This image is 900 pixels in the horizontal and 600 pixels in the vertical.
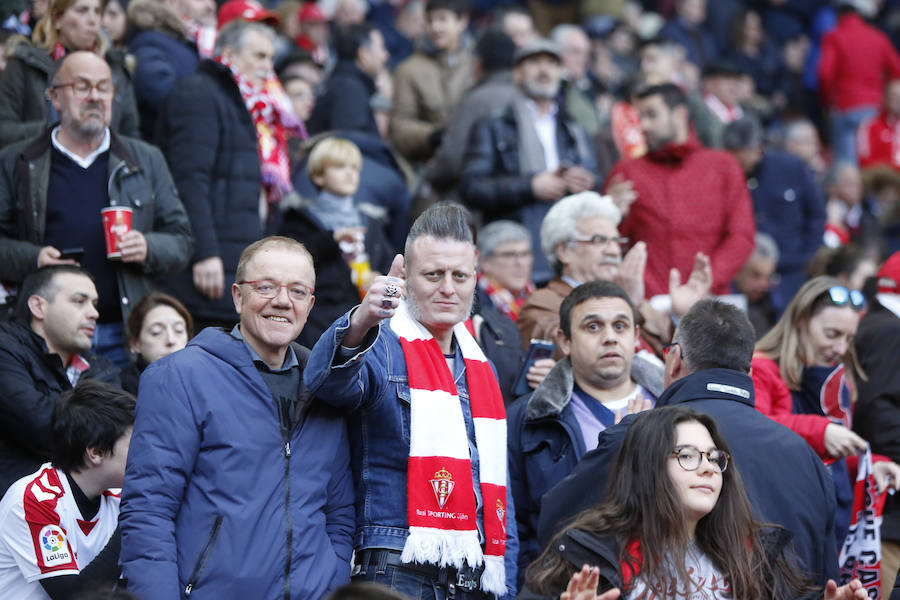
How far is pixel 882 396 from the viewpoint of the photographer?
22.5 ft

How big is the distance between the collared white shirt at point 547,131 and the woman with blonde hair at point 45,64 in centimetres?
295

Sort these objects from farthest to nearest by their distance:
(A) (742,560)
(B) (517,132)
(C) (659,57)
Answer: (C) (659,57)
(B) (517,132)
(A) (742,560)

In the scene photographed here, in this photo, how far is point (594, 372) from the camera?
5965 millimetres

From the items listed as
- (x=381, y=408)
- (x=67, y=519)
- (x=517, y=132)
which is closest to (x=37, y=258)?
(x=67, y=519)

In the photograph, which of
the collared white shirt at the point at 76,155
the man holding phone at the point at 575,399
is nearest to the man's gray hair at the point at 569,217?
the man holding phone at the point at 575,399

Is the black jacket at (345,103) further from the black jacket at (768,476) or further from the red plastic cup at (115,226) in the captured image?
the black jacket at (768,476)

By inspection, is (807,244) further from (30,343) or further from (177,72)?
(30,343)

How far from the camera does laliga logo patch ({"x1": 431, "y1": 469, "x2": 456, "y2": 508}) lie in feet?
16.4

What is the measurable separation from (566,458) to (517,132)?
3984 millimetres

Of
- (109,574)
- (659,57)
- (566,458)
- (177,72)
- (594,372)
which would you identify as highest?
(659,57)

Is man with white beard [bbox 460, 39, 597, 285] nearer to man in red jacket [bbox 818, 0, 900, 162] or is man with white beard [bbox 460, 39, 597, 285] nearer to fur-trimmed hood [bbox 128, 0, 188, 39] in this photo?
fur-trimmed hood [bbox 128, 0, 188, 39]

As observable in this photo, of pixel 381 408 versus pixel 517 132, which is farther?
pixel 517 132

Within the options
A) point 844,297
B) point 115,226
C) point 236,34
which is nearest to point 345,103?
point 236,34

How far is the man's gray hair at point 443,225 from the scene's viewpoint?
17.1 feet
